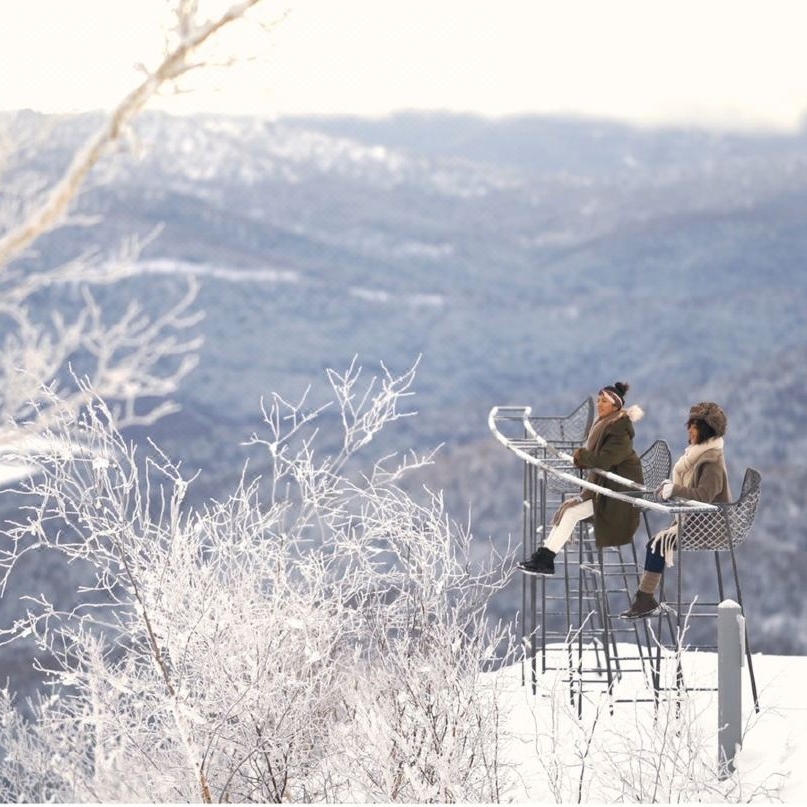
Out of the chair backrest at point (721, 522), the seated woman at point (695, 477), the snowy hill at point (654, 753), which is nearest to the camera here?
the snowy hill at point (654, 753)

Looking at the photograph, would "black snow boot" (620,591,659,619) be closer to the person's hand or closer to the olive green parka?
the olive green parka

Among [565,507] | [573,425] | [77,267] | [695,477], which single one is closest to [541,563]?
[565,507]

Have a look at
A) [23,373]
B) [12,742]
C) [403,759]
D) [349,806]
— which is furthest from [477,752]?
[12,742]

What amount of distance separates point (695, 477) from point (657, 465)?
51.4 inches

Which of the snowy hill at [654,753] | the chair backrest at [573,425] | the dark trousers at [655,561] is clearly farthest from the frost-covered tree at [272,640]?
the dark trousers at [655,561]

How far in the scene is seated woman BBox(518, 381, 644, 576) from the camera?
730cm

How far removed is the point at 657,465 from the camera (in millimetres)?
8438

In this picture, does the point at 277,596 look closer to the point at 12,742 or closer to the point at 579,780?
the point at 579,780

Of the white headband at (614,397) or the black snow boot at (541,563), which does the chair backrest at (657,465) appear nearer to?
the white headband at (614,397)

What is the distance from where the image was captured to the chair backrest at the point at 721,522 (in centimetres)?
Result: 689

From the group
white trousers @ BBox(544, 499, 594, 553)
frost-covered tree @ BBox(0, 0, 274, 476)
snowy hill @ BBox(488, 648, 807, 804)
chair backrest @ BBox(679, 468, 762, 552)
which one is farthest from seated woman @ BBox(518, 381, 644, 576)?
frost-covered tree @ BBox(0, 0, 274, 476)

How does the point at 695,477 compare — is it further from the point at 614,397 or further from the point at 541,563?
the point at 541,563

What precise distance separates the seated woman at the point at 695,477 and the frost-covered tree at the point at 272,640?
1010mm

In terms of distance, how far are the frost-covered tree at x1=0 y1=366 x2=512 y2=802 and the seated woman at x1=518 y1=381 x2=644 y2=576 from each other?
0.77 metres
